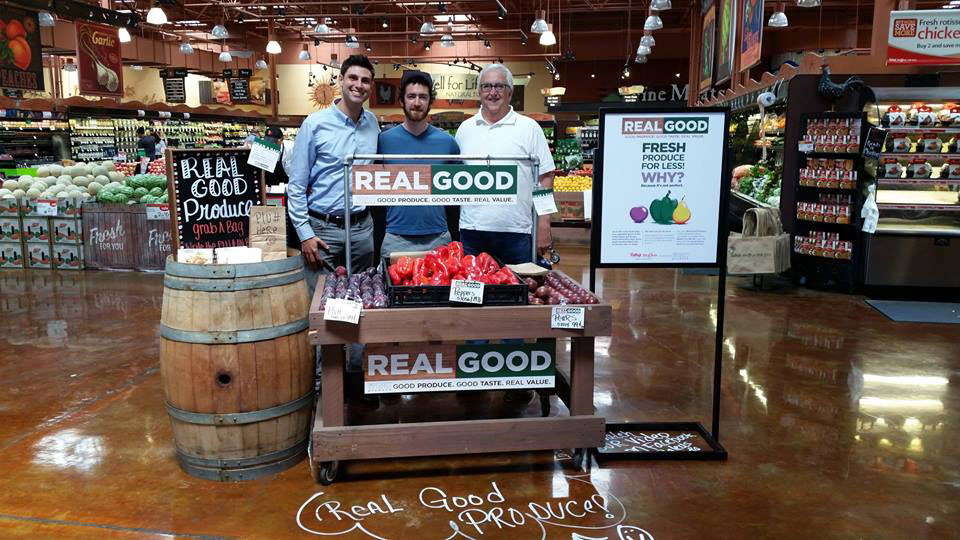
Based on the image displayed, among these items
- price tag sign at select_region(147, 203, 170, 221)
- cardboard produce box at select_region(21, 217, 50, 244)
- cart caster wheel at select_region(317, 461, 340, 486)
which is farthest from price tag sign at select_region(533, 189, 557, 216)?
cardboard produce box at select_region(21, 217, 50, 244)

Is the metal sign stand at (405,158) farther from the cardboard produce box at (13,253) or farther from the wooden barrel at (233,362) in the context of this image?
the cardboard produce box at (13,253)

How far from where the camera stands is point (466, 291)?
2.91 metres

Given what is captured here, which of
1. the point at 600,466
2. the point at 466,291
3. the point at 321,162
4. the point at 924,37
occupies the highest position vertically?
the point at 924,37

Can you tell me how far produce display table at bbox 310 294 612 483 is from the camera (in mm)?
2877

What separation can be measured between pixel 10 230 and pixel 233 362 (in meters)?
7.12

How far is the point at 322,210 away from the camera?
377cm

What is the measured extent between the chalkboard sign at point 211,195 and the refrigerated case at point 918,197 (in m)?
6.03

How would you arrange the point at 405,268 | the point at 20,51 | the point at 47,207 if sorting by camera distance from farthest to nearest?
the point at 20,51 → the point at 47,207 → the point at 405,268

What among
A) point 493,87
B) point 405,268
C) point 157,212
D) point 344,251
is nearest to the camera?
point 405,268

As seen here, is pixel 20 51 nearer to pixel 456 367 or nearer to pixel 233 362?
pixel 233 362

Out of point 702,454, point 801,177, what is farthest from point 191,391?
point 801,177

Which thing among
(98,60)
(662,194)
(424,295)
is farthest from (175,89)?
(662,194)

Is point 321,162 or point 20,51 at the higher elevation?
point 20,51

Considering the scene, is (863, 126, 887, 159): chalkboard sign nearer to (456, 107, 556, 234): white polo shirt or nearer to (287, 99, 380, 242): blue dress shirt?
(456, 107, 556, 234): white polo shirt
